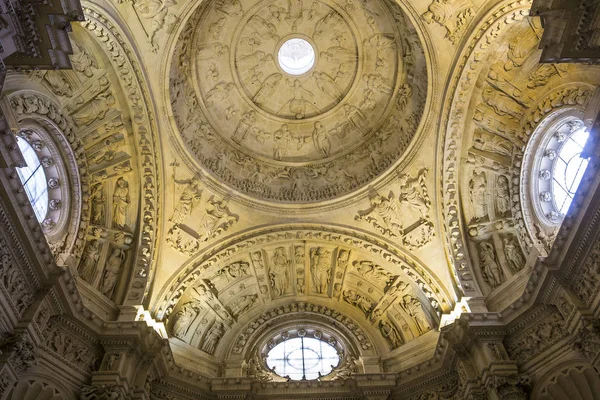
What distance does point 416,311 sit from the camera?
51.9 feet

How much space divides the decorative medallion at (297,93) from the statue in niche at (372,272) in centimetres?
234

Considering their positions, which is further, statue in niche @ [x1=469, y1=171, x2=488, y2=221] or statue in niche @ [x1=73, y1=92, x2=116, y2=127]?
statue in niche @ [x1=469, y1=171, x2=488, y2=221]

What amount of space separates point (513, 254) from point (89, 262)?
1103 centimetres

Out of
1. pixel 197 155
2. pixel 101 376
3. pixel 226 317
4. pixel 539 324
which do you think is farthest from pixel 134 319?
pixel 539 324

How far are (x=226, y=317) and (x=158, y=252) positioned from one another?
3204 mm

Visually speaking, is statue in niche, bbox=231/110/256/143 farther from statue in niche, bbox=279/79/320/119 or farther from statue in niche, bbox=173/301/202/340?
statue in niche, bbox=173/301/202/340

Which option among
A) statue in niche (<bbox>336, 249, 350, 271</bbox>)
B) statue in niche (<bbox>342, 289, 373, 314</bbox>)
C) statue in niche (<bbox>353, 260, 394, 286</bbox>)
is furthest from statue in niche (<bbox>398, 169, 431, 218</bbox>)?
statue in niche (<bbox>342, 289, 373, 314</bbox>)

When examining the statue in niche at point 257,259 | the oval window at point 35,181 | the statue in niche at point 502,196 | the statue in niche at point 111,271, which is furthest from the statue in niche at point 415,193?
the oval window at point 35,181

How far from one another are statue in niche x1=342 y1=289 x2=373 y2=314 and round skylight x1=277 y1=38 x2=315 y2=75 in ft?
24.9

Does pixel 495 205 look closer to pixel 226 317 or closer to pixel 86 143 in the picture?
pixel 226 317

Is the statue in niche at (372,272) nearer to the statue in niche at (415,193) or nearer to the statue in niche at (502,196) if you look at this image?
the statue in niche at (415,193)

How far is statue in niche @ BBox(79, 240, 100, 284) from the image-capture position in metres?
13.6

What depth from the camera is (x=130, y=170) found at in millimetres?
15117

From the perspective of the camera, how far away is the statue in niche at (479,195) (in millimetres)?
15117
